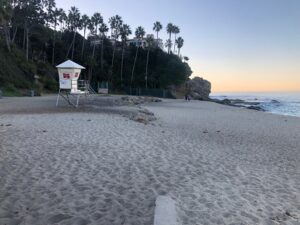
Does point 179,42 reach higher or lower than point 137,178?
higher

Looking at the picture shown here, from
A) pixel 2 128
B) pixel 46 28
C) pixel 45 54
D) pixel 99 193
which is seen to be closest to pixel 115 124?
pixel 2 128

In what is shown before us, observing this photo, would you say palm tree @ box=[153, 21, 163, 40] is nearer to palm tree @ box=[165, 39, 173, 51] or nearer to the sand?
palm tree @ box=[165, 39, 173, 51]

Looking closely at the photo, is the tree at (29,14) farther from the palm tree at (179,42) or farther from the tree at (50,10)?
the palm tree at (179,42)

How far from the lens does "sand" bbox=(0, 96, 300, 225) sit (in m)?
4.73

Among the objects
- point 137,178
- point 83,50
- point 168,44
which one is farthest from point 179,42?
point 137,178

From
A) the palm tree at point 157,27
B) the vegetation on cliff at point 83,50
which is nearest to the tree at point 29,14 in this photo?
the vegetation on cliff at point 83,50

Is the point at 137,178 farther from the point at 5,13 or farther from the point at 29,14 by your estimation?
the point at 29,14

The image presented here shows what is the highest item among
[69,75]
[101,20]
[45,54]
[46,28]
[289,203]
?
[101,20]

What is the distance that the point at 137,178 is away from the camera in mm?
6426

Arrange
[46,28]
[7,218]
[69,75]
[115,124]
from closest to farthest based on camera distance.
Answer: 1. [7,218]
2. [115,124]
3. [69,75]
4. [46,28]

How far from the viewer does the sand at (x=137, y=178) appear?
4734mm

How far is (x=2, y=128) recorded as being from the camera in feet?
38.7

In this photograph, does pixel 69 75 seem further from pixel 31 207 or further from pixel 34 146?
pixel 31 207

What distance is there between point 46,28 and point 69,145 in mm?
58625
